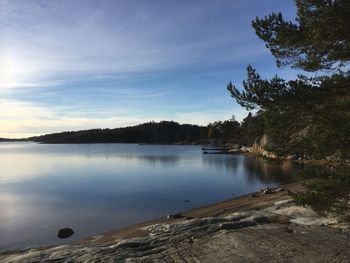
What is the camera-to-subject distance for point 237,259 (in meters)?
12.7

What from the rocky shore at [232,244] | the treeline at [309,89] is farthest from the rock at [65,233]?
the treeline at [309,89]

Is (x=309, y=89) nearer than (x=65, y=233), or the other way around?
(x=309, y=89)

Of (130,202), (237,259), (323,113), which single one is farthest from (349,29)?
(130,202)

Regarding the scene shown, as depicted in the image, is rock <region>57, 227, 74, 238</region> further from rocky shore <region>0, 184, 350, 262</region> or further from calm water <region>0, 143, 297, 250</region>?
rocky shore <region>0, 184, 350, 262</region>

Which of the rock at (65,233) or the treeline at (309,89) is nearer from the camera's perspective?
the treeline at (309,89)

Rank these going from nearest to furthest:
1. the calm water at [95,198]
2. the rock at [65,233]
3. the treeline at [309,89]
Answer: the treeline at [309,89]
the rock at [65,233]
the calm water at [95,198]

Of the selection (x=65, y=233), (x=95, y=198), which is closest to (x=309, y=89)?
(x=65, y=233)

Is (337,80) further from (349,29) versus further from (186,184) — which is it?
(186,184)

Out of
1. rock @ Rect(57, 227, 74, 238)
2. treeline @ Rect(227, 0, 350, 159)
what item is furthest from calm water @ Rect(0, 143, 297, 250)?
treeline @ Rect(227, 0, 350, 159)

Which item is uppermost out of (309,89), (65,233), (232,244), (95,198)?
(309,89)

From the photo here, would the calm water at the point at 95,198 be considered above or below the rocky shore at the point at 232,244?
below

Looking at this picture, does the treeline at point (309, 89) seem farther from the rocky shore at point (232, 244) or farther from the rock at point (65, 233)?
the rock at point (65, 233)

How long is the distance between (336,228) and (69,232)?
14236mm

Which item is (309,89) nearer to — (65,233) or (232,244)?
(232,244)
